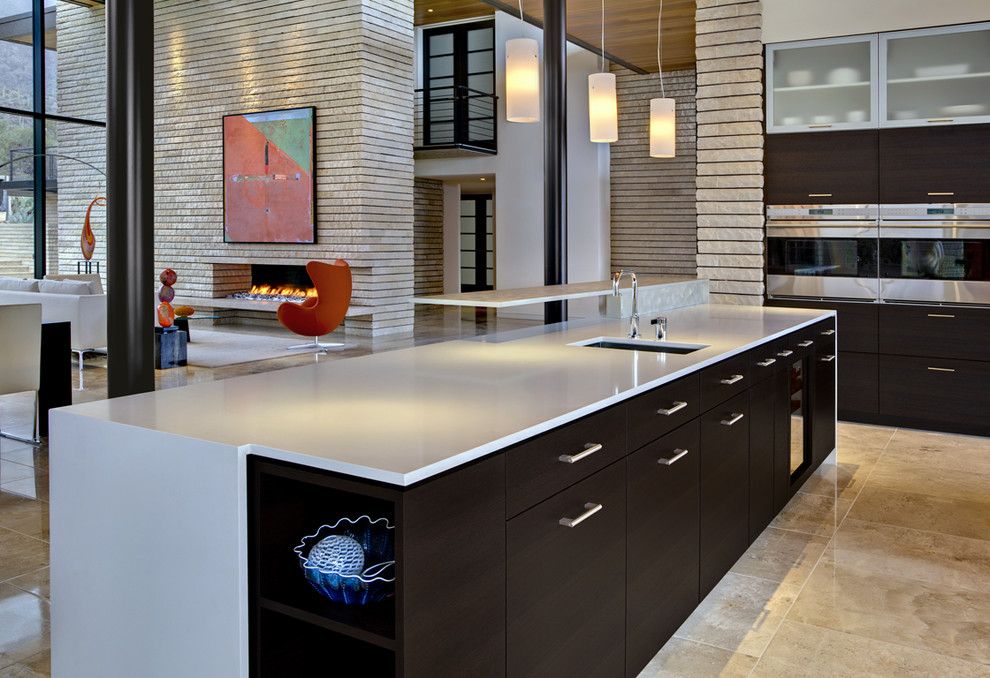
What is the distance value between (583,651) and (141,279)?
7.89 feet

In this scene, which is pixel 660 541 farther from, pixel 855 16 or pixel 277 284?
pixel 277 284

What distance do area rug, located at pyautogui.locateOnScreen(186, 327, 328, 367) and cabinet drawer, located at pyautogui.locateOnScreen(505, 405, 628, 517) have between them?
6.81m

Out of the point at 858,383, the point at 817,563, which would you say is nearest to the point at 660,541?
the point at 817,563

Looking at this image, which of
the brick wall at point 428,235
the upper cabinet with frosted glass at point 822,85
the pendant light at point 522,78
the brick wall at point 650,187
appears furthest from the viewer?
the brick wall at point 428,235

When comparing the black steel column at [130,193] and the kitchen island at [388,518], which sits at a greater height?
the black steel column at [130,193]

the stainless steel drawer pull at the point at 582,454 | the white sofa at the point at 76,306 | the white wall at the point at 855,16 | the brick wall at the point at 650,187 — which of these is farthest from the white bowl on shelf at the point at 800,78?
the white sofa at the point at 76,306

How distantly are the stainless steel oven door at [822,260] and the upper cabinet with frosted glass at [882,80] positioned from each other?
2.23 ft

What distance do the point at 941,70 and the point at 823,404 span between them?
251cm

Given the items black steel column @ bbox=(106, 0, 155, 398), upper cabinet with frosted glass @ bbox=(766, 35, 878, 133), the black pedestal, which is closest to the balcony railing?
the black pedestal

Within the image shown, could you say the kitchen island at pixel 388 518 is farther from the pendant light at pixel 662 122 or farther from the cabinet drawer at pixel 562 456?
the pendant light at pixel 662 122

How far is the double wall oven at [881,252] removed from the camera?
554 centimetres

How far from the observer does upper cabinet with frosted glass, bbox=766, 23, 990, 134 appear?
5504 millimetres

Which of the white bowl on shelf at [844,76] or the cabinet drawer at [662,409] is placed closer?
the cabinet drawer at [662,409]

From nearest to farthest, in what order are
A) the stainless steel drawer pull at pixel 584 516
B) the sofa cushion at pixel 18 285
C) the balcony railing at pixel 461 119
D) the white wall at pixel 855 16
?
1. the stainless steel drawer pull at pixel 584 516
2. the white wall at pixel 855 16
3. the sofa cushion at pixel 18 285
4. the balcony railing at pixel 461 119
